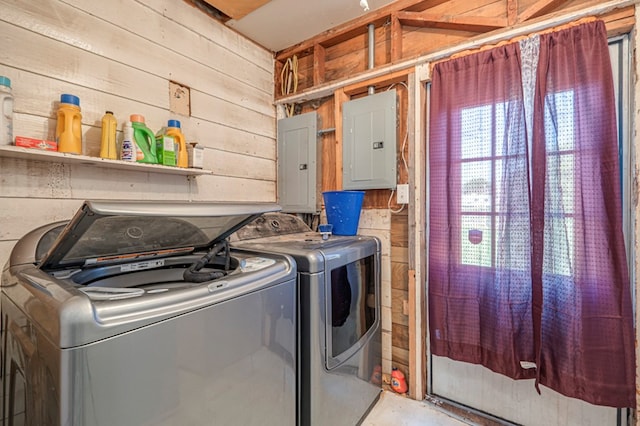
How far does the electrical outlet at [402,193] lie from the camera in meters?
2.03

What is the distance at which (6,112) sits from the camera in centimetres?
125

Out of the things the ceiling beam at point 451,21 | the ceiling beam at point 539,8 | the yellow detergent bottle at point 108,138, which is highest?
the ceiling beam at point 451,21

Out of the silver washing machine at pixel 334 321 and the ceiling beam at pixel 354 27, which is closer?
the silver washing machine at pixel 334 321

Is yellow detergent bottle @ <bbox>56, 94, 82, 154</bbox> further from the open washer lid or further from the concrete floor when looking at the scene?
the concrete floor

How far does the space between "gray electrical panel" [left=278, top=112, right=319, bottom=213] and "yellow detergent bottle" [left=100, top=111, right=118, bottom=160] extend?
1279mm

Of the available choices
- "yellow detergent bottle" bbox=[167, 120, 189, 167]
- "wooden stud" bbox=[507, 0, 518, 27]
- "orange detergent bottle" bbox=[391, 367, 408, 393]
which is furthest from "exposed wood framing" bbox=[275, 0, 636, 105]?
"orange detergent bottle" bbox=[391, 367, 408, 393]

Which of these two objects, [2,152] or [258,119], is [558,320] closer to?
[258,119]

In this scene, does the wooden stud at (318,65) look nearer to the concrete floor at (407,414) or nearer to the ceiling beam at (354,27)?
the ceiling beam at (354,27)

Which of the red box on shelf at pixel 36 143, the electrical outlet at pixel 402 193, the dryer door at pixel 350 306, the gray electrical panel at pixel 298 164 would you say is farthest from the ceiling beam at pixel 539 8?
the red box on shelf at pixel 36 143

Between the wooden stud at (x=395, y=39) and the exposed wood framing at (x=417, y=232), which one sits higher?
the wooden stud at (x=395, y=39)

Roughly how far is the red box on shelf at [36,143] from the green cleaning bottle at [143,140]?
1.11 feet

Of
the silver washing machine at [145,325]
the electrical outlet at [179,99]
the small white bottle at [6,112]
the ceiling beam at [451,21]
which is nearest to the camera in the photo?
the silver washing machine at [145,325]

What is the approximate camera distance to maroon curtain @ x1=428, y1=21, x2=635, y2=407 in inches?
54.8

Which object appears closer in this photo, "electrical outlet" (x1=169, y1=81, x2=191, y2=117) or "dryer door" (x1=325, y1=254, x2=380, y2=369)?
"dryer door" (x1=325, y1=254, x2=380, y2=369)
